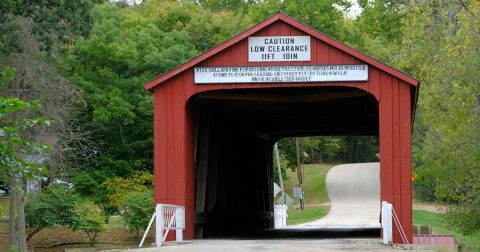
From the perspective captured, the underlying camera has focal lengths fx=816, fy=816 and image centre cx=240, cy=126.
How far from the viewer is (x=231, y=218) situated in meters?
22.6

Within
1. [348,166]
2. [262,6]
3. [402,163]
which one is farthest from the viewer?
[348,166]

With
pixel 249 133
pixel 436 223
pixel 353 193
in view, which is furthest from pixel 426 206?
pixel 249 133

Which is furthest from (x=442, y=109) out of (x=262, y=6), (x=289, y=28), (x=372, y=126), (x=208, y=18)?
(x=262, y=6)

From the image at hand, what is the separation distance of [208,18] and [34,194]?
1997 centimetres

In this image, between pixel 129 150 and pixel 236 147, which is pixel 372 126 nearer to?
pixel 236 147

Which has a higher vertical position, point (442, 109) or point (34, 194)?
point (442, 109)

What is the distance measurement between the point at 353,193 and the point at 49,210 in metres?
34.0

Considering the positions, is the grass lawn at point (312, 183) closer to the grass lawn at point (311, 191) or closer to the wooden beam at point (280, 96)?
the grass lawn at point (311, 191)

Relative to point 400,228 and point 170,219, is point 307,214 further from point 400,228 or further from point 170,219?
point 170,219

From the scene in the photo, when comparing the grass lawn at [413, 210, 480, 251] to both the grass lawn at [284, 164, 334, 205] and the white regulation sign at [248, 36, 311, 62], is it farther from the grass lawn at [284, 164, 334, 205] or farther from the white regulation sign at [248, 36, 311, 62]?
the white regulation sign at [248, 36, 311, 62]

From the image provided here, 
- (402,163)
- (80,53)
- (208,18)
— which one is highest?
(208,18)

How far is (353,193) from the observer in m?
57.2

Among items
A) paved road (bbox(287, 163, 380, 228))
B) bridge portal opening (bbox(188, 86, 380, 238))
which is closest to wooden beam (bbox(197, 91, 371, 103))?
bridge portal opening (bbox(188, 86, 380, 238))

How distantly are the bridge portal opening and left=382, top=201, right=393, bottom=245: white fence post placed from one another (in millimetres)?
3676
